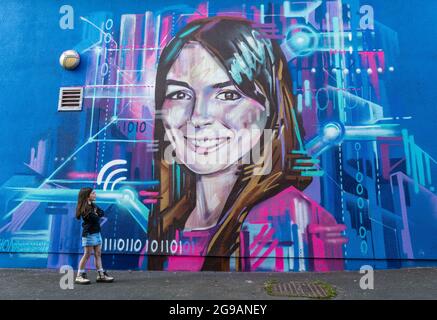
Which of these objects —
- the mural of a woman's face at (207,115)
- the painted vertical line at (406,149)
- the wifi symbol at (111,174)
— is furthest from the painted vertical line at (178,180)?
the painted vertical line at (406,149)

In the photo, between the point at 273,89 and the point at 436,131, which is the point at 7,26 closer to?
the point at 273,89

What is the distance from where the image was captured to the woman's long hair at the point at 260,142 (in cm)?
668

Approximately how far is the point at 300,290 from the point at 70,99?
5.64 m

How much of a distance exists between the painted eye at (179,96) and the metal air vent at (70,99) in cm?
183

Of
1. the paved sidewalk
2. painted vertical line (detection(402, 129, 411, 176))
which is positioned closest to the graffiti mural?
painted vertical line (detection(402, 129, 411, 176))

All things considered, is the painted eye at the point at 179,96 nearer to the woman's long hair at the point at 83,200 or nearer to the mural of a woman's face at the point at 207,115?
the mural of a woman's face at the point at 207,115

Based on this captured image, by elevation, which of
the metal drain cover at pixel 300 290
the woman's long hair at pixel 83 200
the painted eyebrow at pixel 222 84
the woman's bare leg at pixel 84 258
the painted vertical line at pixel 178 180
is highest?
the painted eyebrow at pixel 222 84

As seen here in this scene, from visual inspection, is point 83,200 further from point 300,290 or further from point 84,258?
point 300,290

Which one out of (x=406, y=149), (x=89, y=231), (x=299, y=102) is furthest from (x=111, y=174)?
(x=406, y=149)

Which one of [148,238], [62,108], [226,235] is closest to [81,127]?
[62,108]

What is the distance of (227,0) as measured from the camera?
7.41 m

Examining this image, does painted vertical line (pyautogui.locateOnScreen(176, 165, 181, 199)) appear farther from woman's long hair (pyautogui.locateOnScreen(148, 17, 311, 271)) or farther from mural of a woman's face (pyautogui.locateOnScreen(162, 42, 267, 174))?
mural of a woman's face (pyautogui.locateOnScreen(162, 42, 267, 174))

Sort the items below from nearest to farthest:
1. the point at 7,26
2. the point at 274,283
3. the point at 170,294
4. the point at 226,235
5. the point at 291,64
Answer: the point at 170,294 → the point at 274,283 → the point at 226,235 → the point at 291,64 → the point at 7,26
